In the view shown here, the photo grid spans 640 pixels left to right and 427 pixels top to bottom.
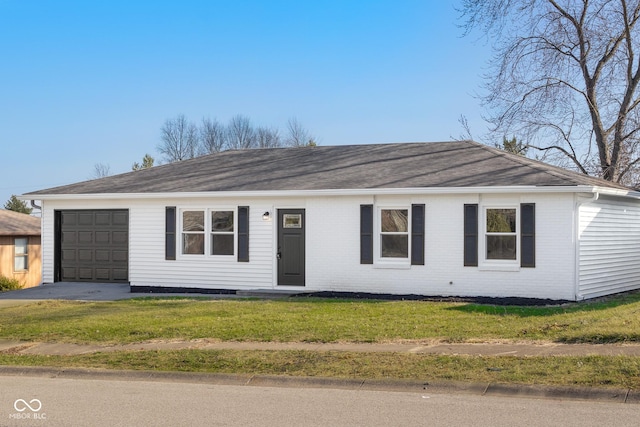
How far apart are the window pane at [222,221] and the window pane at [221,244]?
0.64 feet

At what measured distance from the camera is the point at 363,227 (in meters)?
19.8

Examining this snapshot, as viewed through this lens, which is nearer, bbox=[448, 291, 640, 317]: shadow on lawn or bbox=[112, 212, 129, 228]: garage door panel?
bbox=[448, 291, 640, 317]: shadow on lawn

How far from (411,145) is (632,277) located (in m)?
7.69

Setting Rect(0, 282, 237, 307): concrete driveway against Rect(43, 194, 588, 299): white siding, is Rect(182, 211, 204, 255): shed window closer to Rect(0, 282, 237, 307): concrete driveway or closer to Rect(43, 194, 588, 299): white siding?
Rect(43, 194, 588, 299): white siding

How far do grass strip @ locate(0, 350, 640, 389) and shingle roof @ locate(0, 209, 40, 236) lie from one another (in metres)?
23.6

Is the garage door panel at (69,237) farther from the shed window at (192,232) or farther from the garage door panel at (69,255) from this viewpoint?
the shed window at (192,232)

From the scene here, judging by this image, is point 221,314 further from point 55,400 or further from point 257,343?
point 55,400

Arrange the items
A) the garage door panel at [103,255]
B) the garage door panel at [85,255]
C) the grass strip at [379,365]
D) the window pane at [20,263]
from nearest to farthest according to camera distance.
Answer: the grass strip at [379,365] → the garage door panel at [103,255] → the garage door panel at [85,255] → the window pane at [20,263]

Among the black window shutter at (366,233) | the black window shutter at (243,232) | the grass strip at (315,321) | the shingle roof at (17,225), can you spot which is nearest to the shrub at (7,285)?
the shingle roof at (17,225)

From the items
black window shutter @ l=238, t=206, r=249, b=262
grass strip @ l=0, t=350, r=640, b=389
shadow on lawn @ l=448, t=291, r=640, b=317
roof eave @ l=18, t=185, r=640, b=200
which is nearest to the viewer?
grass strip @ l=0, t=350, r=640, b=389

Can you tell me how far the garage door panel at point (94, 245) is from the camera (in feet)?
75.0

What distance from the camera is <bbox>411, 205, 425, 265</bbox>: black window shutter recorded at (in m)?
19.3

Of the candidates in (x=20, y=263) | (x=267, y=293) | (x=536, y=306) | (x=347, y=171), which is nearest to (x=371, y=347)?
(x=536, y=306)

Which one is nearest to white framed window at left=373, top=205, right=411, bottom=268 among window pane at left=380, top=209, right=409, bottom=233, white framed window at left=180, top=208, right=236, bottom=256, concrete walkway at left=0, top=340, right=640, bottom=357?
window pane at left=380, top=209, right=409, bottom=233
